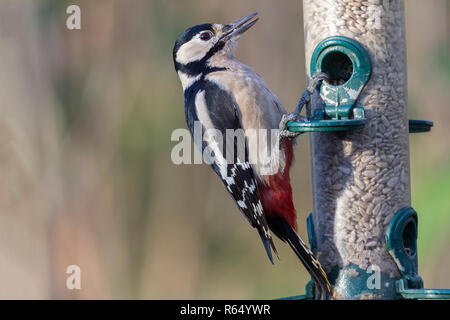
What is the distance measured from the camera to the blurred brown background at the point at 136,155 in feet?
20.7

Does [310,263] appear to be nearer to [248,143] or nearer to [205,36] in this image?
[248,143]

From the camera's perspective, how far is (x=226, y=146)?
4.93 meters

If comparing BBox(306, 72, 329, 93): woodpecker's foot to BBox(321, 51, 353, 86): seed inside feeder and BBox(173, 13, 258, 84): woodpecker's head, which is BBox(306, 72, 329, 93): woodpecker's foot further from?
BBox(173, 13, 258, 84): woodpecker's head

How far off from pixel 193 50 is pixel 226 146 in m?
0.79

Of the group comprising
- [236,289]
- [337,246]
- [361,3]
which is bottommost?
[236,289]

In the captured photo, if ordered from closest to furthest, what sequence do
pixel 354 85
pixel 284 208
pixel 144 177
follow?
pixel 354 85
pixel 284 208
pixel 144 177

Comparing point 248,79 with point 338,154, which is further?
point 248,79

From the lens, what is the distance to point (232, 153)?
16.1 feet

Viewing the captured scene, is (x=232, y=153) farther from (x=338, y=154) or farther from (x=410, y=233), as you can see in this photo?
(x=410, y=233)

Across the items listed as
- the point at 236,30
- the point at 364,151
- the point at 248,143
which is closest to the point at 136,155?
the point at 236,30

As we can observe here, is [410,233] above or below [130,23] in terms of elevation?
below

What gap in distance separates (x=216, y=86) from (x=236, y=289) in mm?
2038

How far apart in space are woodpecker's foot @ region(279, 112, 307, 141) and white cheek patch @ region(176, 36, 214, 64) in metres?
0.86

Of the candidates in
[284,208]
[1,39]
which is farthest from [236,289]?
A: [1,39]
